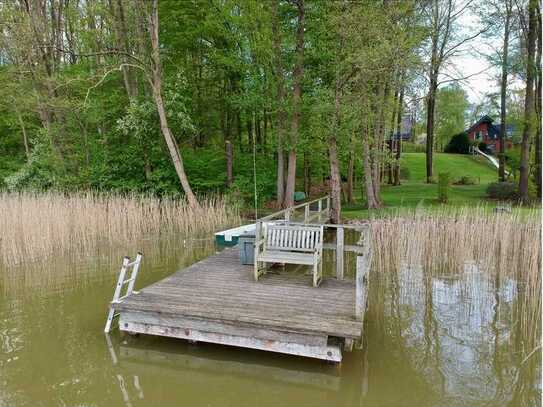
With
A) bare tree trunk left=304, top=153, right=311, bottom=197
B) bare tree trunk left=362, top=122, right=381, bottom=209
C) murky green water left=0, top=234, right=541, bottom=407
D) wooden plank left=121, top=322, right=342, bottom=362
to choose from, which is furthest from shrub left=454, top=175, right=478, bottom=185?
wooden plank left=121, top=322, right=342, bottom=362

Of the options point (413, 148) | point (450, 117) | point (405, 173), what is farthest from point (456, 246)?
point (450, 117)

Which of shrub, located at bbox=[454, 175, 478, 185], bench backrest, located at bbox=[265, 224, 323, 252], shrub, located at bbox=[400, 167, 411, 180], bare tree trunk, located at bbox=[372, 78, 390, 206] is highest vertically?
bare tree trunk, located at bbox=[372, 78, 390, 206]

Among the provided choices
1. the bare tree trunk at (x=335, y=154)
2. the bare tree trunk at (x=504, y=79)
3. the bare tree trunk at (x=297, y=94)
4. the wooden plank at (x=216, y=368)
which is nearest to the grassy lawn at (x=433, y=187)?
the bare tree trunk at (x=504, y=79)

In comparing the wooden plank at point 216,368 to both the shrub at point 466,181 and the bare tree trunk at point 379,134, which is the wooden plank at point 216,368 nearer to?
the bare tree trunk at point 379,134

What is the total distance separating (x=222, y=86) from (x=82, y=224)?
1052cm

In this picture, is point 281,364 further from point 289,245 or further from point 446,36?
point 446,36

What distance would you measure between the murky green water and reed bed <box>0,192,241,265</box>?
2.56 meters

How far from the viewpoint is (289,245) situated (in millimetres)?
5875

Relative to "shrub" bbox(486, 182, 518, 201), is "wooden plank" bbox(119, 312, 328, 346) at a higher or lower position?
lower

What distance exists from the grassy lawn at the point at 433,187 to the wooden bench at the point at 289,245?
5564mm

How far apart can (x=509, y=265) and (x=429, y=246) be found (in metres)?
1.40

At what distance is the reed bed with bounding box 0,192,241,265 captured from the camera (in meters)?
8.58

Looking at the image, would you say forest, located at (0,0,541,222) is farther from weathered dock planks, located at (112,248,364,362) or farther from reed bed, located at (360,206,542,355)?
weathered dock planks, located at (112,248,364,362)

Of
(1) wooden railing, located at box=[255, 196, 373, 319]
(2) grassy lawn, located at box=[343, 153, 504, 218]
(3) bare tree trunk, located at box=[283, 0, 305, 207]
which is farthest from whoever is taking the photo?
(2) grassy lawn, located at box=[343, 153, 504, 218]
